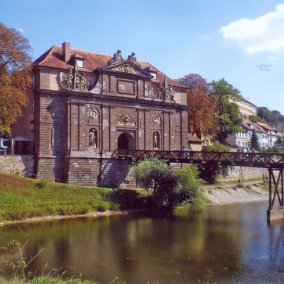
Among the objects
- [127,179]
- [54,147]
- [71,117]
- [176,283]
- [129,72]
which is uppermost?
[129,72]

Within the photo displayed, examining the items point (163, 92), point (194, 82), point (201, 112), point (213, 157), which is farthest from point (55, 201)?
point (194, 82)

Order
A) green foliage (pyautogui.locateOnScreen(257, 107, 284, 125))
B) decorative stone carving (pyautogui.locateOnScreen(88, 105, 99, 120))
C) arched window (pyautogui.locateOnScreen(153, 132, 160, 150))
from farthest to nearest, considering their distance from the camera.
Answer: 1. green foliage (pyautogui.locateOnScreen(257, 107, 284, 125))
2. arched window (pyautogui.locateOnScreen(153, 132, 160, 150))
3. decorative stone carving (pyautogui.locateOnScreen(88, 105, 99, 120))

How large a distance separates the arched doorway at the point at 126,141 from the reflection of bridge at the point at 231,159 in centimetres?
220

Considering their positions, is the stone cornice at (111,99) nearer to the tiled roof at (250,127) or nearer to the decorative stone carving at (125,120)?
the decorative stone carving at (125,120)

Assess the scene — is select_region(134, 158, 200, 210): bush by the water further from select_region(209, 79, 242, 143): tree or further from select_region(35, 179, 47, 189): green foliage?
select_region(209, 79, 242, 143): tree

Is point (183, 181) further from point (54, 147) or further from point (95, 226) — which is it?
point (54, 147)

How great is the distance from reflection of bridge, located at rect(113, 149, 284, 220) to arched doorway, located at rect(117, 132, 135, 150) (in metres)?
2.20

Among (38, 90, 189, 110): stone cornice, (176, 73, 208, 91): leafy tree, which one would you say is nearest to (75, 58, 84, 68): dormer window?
(38, 90, 189, 110): stone cornice

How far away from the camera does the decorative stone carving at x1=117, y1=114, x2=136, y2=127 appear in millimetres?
46469

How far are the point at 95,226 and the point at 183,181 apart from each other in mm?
9937

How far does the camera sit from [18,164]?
4031 centimetres

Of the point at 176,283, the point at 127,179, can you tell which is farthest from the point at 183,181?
the point at 176,283

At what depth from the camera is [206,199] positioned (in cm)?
4388

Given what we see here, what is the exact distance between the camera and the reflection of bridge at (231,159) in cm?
3334
